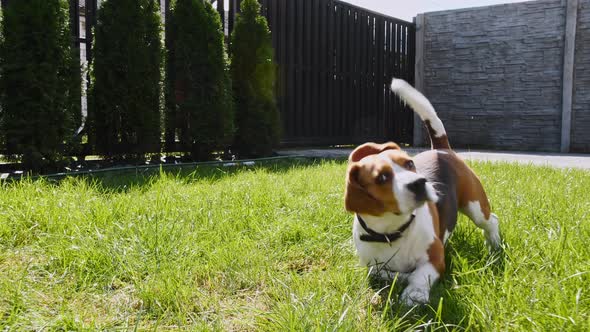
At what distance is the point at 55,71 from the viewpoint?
460 cm

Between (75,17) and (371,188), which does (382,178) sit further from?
(75,17)

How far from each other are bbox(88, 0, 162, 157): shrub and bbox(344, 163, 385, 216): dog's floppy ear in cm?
443

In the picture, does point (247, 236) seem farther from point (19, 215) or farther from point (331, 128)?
point (331, 128)

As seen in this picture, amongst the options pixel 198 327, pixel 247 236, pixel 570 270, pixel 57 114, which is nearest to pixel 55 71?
pixel 57 114

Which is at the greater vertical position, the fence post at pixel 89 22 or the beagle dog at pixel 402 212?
the fence post at pixel 89 22

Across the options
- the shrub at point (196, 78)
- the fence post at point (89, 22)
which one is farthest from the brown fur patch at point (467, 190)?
the fence post at point (89, 22)

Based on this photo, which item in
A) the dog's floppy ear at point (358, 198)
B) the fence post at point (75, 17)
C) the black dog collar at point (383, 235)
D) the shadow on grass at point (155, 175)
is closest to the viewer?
the dog's floppy ear at point (358, 198)

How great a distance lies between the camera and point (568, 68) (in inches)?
367

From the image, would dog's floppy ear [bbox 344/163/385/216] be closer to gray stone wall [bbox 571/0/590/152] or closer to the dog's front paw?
the dog's front paw

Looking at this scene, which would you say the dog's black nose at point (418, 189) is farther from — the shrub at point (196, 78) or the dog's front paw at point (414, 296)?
the shrub at point (196, 78)

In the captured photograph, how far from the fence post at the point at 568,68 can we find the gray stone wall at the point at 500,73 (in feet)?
0.35

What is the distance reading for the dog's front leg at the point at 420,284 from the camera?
5.13 ft

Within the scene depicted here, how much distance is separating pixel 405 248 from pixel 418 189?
302 millimetres

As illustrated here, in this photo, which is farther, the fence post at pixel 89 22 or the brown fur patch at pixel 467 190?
the fence post at pixel 89 22
